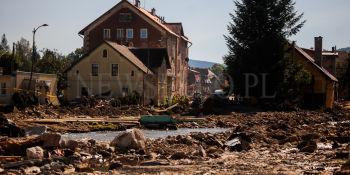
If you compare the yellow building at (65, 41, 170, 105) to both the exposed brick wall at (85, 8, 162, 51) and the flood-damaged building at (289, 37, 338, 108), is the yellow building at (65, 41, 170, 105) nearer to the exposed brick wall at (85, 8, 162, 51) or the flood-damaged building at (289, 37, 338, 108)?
the exposed brick wall at (85, 8, 162, 51)

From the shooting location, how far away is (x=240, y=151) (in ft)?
52.6

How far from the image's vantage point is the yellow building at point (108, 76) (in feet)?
139

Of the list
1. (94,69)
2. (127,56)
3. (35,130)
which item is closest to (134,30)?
(127,56)

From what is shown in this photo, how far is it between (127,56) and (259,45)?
1256cm

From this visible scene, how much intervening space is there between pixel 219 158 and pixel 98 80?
30.5m

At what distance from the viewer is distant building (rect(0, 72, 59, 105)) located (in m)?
34.1

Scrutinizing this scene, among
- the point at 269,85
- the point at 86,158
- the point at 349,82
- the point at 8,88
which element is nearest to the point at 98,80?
the point at 8,88

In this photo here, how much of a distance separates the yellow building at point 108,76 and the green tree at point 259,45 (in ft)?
27.1

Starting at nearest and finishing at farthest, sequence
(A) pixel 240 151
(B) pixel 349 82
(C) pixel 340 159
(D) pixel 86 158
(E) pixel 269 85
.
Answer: (C) pixel 340 159
(D) pixel 86 158
(A) pixel 240 151
(E) pixel 269 85
(B) pixel 349 82

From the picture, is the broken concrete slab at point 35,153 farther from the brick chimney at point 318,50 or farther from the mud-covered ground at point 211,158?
the brick chimney at point 318,50

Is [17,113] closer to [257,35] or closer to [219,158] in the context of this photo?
[219,158]

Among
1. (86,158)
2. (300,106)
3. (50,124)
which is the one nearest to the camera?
(86,158)

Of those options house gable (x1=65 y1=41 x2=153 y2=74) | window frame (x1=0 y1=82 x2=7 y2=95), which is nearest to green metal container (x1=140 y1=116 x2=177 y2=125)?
window frame (x1=0 y1=82 x2=7 y2=95)

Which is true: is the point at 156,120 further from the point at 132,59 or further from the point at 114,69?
the point at 132,59
